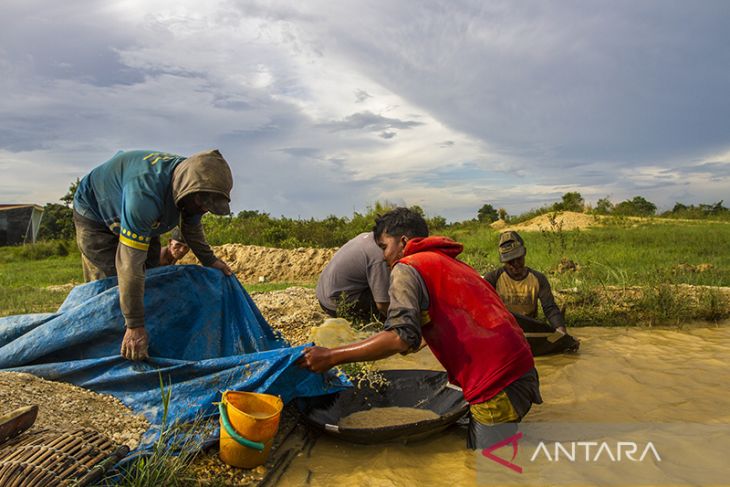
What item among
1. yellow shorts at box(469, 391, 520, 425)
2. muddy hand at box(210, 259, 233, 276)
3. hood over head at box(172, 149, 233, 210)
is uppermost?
hood over head at box(172, 149, 233, 210)

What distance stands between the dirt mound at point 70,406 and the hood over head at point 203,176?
1219 millimetres

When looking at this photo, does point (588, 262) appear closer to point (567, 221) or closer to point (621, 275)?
point (621, 275)

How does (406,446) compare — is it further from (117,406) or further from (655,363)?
(655,363)

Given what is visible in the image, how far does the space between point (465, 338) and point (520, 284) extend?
229 cm

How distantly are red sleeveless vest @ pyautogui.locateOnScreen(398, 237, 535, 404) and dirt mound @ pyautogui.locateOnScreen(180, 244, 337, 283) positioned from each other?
29.4 ft

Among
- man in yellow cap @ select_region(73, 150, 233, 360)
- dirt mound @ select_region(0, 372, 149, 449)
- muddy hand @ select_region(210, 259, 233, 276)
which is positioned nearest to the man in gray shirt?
muddy hand @ select_region(210, 259, 233, 276)

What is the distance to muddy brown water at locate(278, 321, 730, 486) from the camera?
286 cm

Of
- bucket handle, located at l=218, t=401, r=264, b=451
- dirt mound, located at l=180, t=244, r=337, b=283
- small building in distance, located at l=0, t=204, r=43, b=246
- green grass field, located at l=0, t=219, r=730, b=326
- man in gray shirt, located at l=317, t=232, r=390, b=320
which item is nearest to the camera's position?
bucket handle, located at l=218, t=401, r=264, b=451

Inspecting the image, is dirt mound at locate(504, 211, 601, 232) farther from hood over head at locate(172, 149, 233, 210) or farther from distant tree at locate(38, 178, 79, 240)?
distant tree at locate(38, 178, 79, 240)

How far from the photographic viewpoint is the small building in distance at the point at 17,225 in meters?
27.5

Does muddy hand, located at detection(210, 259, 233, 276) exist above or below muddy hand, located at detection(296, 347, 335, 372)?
above

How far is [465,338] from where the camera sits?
9.36ft

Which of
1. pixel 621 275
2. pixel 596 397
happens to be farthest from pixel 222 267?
pixel 621 275
